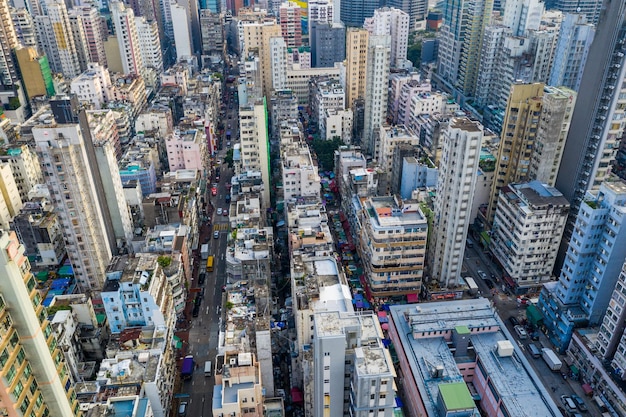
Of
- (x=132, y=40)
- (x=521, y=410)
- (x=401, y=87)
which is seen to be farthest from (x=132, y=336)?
(x=132, y=40)

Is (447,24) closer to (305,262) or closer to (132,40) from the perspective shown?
(132,40)

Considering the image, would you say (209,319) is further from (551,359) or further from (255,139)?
(551,359)

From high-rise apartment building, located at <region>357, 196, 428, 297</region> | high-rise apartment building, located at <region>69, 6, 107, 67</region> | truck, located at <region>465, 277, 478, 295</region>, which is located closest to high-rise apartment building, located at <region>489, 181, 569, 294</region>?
truck, located at <region>465, 277, 478, 295</region>

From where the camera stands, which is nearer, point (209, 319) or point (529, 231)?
point (529, 231)

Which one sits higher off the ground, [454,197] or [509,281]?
[454,197]

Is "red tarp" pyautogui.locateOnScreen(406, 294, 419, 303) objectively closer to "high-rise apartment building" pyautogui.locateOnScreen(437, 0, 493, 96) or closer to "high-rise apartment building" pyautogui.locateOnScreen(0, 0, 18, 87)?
"high-rise apartment building" pyautogui.locateOnScreen(437, 0, 493, 96)

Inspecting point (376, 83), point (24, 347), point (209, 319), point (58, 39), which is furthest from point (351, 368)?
point (58, 39)

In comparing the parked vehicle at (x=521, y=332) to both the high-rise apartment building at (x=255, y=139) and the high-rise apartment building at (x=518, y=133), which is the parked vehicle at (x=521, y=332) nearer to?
the high-rise apartment building at (x=518, y=133)
